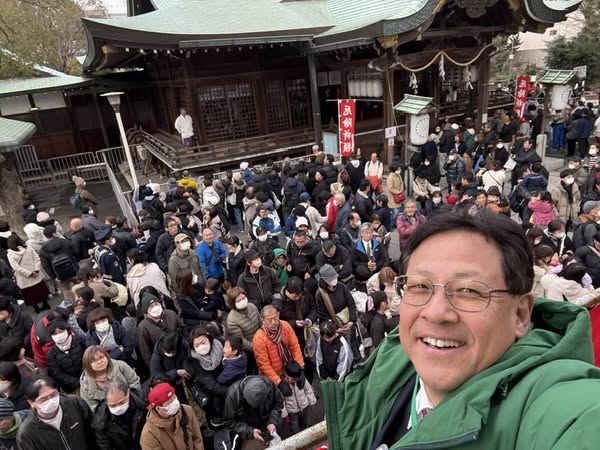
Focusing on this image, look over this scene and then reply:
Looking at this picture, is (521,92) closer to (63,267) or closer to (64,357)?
(63,267)

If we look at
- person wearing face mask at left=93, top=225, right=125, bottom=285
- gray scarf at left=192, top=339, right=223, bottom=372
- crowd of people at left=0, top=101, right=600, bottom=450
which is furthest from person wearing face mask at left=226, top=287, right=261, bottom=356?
person wearing face mask at left=93, top=225, right=125, bottom=285

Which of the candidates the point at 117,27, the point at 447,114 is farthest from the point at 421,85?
the point at 117,27

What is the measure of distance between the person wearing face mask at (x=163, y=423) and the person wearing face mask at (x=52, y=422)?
0.62 m

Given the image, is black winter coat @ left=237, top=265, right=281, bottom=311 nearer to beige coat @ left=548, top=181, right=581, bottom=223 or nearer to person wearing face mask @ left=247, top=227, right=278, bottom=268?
person wearing face mask @ left=247, top=227, right=278, bottom=268

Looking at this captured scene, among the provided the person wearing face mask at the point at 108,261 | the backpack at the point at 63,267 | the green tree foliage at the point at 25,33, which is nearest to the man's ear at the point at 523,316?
the person wearing face mask at the point at 108,261

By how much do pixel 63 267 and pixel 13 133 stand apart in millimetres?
5689

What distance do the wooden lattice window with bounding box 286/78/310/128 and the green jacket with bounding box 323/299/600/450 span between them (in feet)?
46.3

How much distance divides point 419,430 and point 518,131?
14.1m

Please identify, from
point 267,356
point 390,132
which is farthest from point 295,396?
point 390,132

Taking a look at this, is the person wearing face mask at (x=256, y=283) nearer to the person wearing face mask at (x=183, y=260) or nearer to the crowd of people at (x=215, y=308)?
the crowd of people at (x=215, y=308)

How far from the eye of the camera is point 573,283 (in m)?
4.07

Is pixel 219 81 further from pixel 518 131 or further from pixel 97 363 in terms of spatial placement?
pixel 97 363

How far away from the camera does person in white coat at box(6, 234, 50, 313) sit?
20.2ft

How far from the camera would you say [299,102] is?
48.3 ft
